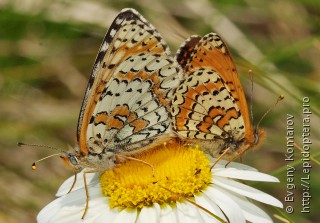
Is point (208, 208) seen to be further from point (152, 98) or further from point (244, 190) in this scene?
point (152, 98)

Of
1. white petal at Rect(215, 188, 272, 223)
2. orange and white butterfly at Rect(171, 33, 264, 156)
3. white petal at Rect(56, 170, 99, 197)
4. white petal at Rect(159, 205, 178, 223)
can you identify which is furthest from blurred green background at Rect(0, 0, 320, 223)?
white petal at Rect(159, 205, 178, 223)

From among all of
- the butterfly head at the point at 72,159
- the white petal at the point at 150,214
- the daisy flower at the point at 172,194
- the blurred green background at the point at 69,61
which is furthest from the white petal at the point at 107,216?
the blurred green background at the point at 69,61

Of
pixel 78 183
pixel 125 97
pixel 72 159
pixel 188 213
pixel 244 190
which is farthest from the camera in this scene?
pixel 78 183

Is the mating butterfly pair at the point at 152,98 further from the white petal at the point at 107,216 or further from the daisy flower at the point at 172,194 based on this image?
the white petal at the point at 107,216

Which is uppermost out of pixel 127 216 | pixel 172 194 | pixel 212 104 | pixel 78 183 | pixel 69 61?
pixel 69 61

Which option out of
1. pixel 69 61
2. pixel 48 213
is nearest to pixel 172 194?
pixel 48 213

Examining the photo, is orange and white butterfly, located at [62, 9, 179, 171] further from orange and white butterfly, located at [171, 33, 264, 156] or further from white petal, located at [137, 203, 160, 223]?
white petal, located at [137, 203, 160, 223]
